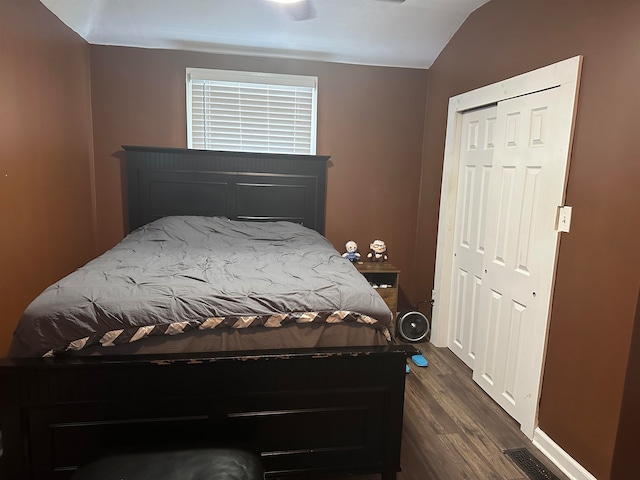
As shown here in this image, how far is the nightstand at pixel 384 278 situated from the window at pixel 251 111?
115 centimetres

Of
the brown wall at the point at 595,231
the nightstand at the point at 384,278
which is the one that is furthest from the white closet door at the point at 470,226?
the brown wall at the point at 595,231

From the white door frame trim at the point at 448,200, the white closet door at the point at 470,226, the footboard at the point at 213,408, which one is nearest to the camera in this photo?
the footboard at the point at 213,408

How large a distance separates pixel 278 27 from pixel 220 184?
4.40 feet

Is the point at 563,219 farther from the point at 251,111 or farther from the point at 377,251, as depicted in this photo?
the point at 251,111

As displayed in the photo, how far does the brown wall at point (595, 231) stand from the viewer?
1.84m

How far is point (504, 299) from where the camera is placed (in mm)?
2738

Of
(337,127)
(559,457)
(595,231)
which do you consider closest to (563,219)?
(595,231)

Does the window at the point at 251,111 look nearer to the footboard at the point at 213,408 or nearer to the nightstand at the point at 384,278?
the nightstand at the point at 384,278

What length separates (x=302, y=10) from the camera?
303 cm

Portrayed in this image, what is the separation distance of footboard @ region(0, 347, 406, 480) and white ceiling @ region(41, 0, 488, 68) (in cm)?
245

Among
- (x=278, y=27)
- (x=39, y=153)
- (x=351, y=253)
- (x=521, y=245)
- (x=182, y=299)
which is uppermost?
(x=278, y=27)

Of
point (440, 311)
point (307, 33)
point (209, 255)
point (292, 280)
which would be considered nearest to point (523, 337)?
point (440, 311)

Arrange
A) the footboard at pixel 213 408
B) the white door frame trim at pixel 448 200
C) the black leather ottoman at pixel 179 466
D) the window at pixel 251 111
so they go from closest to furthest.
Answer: the black leather ottoman at pixel 179 466, the footboard at pixel 213 408, the white door frame trim at pixel 448 200, the window at pixel 251 111

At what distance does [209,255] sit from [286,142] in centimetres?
159
